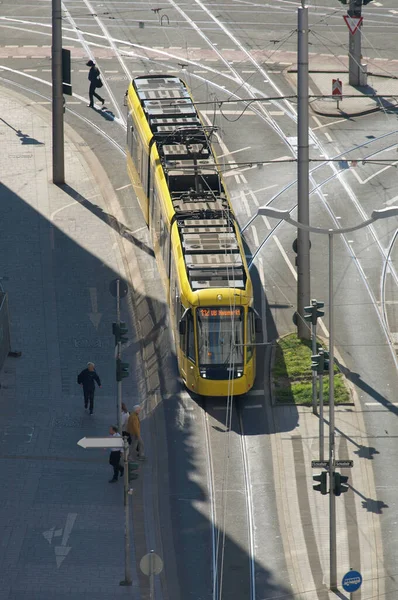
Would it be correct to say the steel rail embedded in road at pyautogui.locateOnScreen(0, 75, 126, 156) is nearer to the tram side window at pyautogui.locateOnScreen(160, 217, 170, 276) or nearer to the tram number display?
the tram side window at pyautogui.locateOnScreen(160, 217, 170, 276)

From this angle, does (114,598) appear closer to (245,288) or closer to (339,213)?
(245,288)

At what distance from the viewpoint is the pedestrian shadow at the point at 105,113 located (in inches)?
2349

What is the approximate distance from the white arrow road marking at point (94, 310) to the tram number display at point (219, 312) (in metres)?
6.03

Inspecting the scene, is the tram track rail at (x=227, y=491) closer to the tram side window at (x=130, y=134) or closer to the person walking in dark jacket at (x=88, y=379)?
the person walking in dark jacket at (x=88, y=379)

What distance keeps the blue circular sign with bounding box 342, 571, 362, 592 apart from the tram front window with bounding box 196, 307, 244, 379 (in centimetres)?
1045

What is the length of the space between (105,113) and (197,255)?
22.1 metres

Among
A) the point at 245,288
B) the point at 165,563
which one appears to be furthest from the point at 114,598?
the point at 245,288

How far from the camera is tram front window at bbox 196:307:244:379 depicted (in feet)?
125

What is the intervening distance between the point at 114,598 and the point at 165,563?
Answer: 83.2 inches

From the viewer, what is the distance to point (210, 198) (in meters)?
42.1

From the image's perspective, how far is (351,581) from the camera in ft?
93.5

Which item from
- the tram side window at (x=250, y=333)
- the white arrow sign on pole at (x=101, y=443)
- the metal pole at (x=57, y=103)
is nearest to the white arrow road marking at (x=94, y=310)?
the tram side window at (x=250, y=333)

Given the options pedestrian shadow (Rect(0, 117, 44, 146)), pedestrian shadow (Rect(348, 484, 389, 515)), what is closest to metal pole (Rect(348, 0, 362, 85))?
pedestrian shadow (Rect(0, 117, 44, 146))

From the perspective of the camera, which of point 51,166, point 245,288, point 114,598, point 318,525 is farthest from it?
point 51,166
